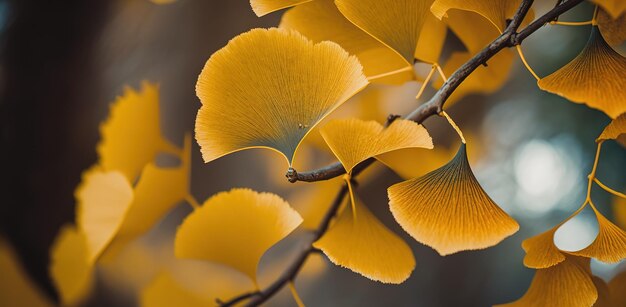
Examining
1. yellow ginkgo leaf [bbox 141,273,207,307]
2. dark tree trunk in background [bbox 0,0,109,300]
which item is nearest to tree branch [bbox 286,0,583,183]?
yellow ginkgo leaf [bbox 141,273,207,307]

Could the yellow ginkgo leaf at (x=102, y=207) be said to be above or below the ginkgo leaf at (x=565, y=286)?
below

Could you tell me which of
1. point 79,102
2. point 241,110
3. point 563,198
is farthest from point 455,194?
point 79,102

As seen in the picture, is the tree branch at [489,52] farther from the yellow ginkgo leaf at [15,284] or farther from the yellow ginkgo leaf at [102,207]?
the yellow ginkgo leaf at [15,284]

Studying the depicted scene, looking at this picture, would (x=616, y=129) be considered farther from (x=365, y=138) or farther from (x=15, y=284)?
(x=15, y=284)

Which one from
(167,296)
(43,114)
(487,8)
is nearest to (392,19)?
(487,8)

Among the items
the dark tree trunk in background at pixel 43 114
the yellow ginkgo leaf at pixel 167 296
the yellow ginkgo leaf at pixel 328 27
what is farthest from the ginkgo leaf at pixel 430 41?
the dark tree trunk in background at pixel 43 114

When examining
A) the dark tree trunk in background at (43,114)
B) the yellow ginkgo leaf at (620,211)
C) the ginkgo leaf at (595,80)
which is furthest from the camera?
the dark tree trunk in background at (43,114)
